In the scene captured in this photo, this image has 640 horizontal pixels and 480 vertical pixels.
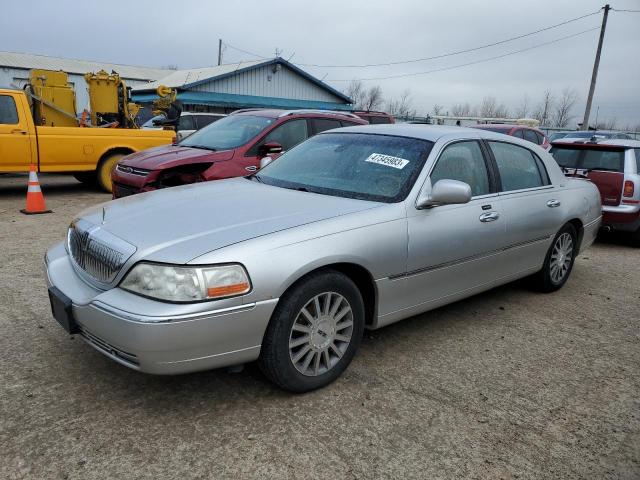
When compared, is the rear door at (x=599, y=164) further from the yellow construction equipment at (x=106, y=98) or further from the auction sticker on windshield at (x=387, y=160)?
the yellow construction equipment at (x=106, y=98)

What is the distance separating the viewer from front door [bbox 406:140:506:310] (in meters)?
3.43

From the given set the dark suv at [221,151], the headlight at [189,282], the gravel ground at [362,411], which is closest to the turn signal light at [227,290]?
the headlight at [189,282]

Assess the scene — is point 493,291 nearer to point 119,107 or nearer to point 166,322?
point 166,322

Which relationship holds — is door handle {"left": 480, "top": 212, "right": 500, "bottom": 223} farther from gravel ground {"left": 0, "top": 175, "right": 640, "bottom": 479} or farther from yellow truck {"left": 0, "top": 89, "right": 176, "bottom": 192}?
yellow truck {"left": 0, "top": 89, "right": 176, "bottom": 192}

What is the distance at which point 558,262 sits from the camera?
5.07 m

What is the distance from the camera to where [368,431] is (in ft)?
8.86

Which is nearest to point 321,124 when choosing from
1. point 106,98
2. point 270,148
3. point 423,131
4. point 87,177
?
point 270,148

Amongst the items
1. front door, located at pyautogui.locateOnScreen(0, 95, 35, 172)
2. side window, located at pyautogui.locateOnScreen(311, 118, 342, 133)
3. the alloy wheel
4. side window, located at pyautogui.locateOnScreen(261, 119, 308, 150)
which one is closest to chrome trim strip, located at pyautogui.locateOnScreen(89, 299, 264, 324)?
the alloy wheel

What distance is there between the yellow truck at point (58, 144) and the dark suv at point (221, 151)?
9.54ft

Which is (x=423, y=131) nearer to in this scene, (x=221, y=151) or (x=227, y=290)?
(x=227, y=290)

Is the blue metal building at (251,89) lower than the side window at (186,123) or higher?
higher

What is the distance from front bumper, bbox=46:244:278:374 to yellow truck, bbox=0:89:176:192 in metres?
7.42

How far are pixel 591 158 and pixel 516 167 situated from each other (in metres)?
3.92

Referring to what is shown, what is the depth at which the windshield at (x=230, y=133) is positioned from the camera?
22.9 feet
